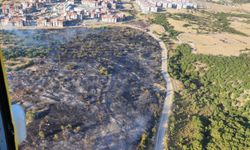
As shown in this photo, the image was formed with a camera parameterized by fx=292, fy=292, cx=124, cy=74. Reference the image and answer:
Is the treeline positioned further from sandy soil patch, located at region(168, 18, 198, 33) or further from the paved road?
the paved road

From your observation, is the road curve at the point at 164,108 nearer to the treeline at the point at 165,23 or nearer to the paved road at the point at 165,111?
the paved road at the point at 165,111

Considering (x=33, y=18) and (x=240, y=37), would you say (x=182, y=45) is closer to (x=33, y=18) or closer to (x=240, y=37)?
(x=240, y=37)

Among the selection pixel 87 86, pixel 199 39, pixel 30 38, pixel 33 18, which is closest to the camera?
pixel 87 86

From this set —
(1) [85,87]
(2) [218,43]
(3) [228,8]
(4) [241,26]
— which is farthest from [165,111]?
(3) [228,8]

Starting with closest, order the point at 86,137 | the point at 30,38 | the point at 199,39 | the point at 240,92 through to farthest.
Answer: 1. the point at 86,137
2. the point at 240,92
3. the point at 30,38
4. the point at 199,39

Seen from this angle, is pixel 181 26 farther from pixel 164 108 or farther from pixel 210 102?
pixel 164 108

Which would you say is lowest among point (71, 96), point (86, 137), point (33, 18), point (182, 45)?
point (86, 137)

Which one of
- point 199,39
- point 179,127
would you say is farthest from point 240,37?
point 179,127

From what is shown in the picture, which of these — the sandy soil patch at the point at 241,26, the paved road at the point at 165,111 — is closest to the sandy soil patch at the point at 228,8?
the sandy soil patch at the point at 241,26
